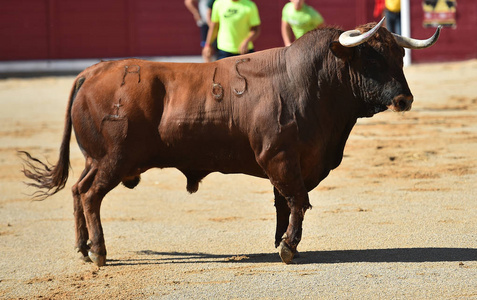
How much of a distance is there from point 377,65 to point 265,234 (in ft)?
4.75

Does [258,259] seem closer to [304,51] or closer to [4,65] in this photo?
[304,51]

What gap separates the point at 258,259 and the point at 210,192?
7.26 ft

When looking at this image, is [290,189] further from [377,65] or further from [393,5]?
[393,5]

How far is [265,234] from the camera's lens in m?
5.60

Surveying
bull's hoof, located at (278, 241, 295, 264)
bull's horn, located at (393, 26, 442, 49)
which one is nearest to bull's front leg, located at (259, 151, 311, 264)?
bull's hoof, located at (278, 241, 295, 264)

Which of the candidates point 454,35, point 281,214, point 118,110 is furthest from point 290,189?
point 454,35

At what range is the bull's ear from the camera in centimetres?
483

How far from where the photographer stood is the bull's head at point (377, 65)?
15.5 feet

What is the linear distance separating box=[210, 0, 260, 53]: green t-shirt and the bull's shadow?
174 inches

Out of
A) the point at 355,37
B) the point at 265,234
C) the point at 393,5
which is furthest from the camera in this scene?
the point at 393,5

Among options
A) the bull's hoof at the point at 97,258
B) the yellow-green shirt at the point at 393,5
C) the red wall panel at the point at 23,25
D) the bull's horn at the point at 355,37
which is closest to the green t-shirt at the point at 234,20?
the bull's horn at the point at 355,37

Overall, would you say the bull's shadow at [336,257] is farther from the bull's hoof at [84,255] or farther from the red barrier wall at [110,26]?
the red barrier wall at [110,26]

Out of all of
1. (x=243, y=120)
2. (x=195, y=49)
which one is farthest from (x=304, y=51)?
(x=195, y=49)

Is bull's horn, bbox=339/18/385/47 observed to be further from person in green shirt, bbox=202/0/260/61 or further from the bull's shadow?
person in green shirt, bbox=202/0/260/61
